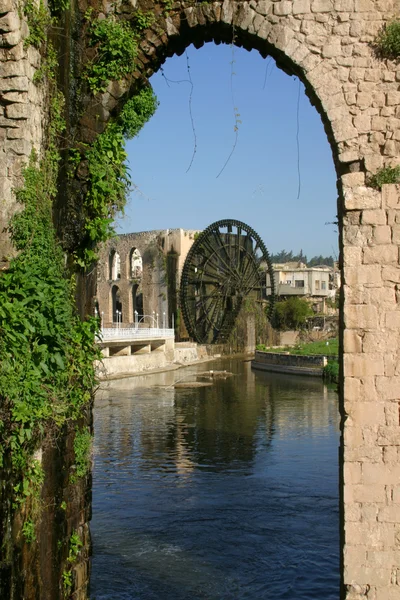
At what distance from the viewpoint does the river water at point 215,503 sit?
22.9 ft

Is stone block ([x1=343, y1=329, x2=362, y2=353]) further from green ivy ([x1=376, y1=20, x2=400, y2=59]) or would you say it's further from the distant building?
the distant building

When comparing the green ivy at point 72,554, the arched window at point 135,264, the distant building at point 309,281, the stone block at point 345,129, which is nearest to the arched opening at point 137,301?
the arched window at point 135,264

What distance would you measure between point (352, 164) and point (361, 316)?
0.91 meters

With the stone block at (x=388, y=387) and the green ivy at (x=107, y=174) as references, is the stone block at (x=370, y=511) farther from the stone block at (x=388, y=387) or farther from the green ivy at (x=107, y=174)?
the green ivy at (x=107, y=174)

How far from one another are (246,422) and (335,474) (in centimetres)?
463

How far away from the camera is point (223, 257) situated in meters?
34.0

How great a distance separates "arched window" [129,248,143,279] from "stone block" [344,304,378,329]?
35542mm

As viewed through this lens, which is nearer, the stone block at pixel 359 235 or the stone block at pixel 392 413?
the stone block at pixel 392 413

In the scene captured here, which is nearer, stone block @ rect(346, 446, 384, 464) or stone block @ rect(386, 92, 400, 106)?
stone block @ rect(346, 446, 384, 464)

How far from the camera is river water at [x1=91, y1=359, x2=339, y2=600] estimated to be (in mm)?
6969

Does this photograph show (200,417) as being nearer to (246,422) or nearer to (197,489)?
(246,422)

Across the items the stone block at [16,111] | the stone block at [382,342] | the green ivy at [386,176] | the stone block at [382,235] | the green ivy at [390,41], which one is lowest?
the stone block at [382,342]

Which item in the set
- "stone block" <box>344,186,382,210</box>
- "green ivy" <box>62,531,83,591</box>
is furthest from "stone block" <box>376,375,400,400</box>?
"green ivy" <box>62,531,83,591</box>

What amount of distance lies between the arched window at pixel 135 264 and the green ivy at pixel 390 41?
35368mm
